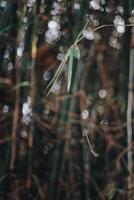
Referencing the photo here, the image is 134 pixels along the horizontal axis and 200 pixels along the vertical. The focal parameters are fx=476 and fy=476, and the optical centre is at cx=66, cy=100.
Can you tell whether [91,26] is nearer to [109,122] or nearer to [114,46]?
[114,46]

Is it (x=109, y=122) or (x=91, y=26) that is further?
(x=109, y=122)

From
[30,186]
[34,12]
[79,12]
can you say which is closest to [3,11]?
[34,12]

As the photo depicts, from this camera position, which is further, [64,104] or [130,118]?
[64,104]

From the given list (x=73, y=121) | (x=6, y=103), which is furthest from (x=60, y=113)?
(x=6, y=103)

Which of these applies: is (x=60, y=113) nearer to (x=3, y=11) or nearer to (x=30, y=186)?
(x=30, y=186)

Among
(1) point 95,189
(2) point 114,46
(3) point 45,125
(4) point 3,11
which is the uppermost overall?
(4) point 3,11

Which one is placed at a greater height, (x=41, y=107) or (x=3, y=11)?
(x=3, y=11)

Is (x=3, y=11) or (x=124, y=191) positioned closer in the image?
(x=124, y=191)

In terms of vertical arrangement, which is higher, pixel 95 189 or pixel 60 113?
pixel 60 113

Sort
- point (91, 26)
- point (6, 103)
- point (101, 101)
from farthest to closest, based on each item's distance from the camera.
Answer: point (6, 103)
point (101, 101)
point (91, 26)

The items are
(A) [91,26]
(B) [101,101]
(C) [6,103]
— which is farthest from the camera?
(C) [6,103]
